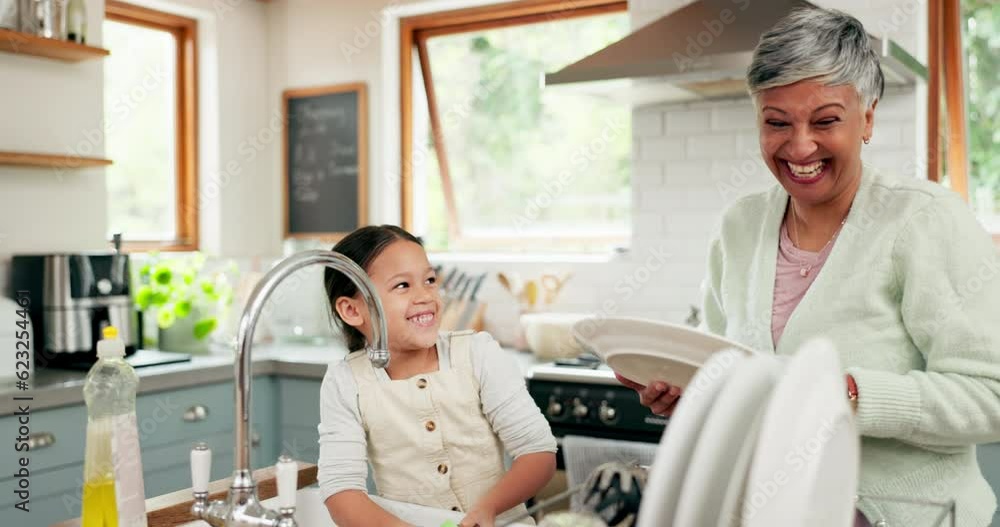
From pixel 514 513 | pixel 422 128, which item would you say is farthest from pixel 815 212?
pixel 422 128

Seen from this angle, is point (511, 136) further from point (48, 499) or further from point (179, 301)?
point (48, 499)

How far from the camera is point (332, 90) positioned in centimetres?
418

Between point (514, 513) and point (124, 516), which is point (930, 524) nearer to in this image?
point (514, 513)

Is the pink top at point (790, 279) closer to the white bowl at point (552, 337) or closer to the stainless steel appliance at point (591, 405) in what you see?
the stainless steel appliance at point (591, 405)

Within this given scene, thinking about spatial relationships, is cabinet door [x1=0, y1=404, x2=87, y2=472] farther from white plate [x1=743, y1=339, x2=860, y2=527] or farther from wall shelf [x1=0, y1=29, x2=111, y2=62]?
white plate [x1=743, y1=339, x2=860, y2=527]

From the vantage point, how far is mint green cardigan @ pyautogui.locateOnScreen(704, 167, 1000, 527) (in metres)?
1.31

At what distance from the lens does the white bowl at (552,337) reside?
325 cm

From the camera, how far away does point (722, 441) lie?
0.79 metres

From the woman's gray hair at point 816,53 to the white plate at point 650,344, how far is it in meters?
0.49

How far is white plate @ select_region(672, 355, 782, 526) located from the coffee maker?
104 inches

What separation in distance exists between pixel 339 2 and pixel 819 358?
3.70 meters

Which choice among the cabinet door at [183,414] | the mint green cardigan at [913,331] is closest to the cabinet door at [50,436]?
the cabinet door at [183,414]

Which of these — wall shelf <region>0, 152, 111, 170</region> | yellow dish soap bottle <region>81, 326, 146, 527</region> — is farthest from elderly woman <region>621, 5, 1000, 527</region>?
wall shelf <region>0, 152, 111, 170</region>

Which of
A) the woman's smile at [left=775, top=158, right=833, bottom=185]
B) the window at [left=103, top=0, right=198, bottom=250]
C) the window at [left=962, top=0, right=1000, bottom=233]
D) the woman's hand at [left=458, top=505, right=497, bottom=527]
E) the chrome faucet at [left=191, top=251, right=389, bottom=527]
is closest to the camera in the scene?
the chrome faucet at [left=191, top=251, right=389, bottom=527]
